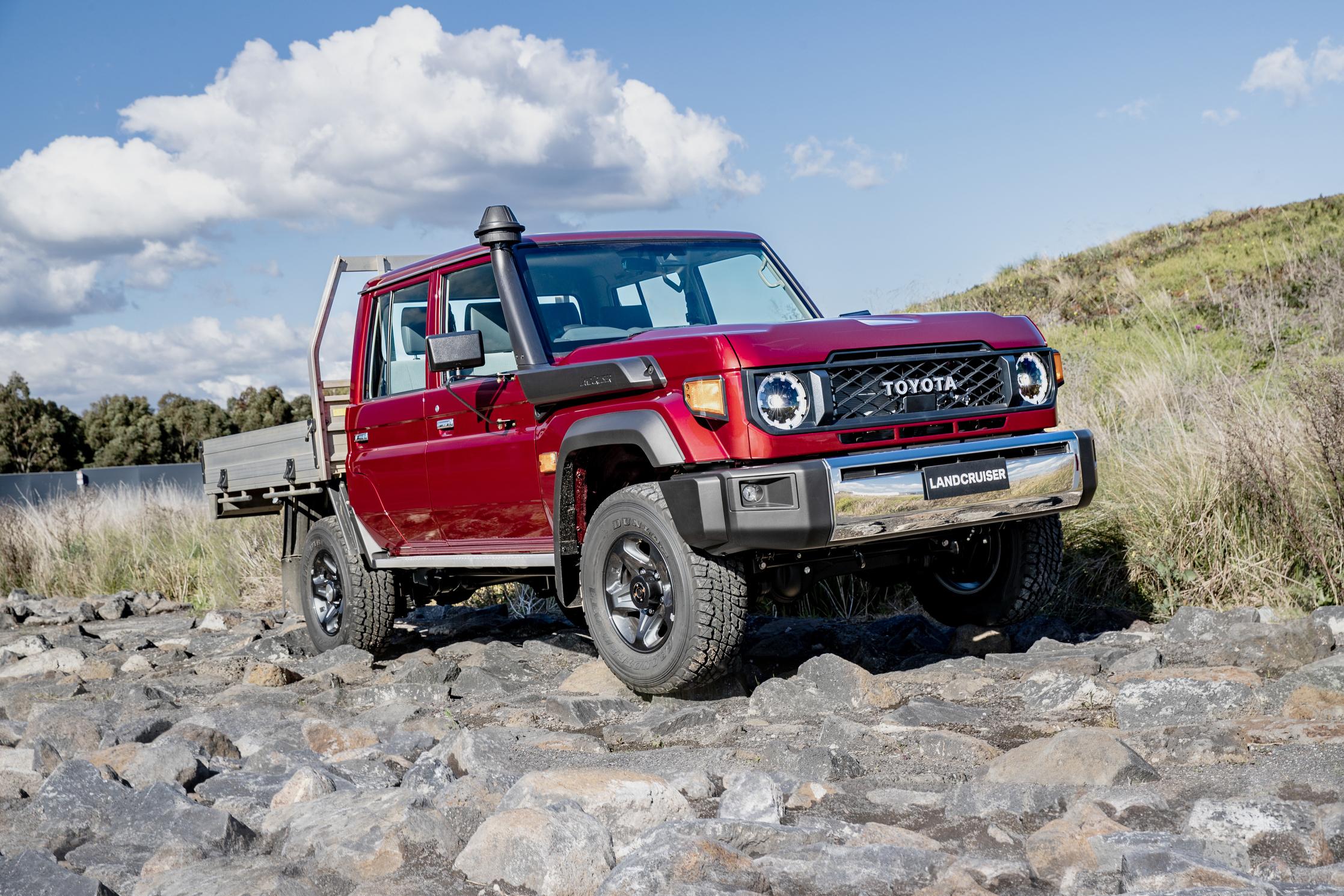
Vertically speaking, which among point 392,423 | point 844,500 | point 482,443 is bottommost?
point 844,500

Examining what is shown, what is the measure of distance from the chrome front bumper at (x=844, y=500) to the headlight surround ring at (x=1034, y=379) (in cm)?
36

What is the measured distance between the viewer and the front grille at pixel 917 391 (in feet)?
16.2

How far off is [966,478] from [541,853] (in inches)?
96.0

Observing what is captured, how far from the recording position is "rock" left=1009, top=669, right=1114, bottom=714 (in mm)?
4902

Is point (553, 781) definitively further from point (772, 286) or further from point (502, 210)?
point (772, 286)

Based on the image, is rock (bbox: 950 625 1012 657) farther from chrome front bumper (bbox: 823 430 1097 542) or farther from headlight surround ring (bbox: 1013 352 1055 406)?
headlight surround ring (bbox: 1013 352 1055 406)

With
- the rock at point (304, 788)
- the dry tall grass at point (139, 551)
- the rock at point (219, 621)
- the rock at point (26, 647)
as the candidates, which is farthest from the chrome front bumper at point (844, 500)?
the dry tall grass at point (139, 551)

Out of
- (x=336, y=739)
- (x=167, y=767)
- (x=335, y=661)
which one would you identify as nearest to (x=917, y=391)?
(x=336, y=739)

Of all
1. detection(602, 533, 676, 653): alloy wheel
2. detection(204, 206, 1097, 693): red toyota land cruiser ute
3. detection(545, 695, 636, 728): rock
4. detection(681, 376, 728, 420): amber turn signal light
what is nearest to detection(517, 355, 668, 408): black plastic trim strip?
detection(204, 206, 1097, 693): red toyota land cruiser ute

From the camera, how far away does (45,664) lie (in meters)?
7.88

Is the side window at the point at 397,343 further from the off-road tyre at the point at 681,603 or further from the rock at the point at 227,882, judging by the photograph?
the rock at the point at 227,882

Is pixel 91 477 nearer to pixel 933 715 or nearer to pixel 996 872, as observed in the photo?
pixel 933 715

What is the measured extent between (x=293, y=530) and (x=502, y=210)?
Answer: 3.36m

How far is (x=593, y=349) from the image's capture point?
17.7 feet
